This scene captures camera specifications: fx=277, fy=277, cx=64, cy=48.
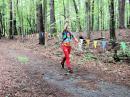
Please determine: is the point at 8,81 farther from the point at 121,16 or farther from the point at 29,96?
the point at 121,16

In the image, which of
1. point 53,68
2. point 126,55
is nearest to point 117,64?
point 126,55

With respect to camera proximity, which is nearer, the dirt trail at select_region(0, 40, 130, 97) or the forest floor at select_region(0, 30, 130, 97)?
the dirt trail at select_region(0, 40, 130, 97)

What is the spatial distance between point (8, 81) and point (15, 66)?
3518 mm

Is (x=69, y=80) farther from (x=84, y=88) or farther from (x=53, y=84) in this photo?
(x=84, y=88)

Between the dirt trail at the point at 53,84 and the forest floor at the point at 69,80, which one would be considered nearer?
the dirt trail at the point at 53,84

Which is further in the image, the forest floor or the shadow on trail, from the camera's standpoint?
the forest floor

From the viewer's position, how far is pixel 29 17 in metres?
57.3

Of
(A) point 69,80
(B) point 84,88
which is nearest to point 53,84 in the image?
(A) point 69,80

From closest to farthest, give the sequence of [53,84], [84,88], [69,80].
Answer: [84,88] < [53,84] < [69,80]

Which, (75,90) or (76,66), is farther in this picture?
(76,66)

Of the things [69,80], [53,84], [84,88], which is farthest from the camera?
[69,80]

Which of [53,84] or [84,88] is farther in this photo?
[53,84]

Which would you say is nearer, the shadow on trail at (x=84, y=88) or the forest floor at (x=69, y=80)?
the shadow on trail at (x=84, y=88)

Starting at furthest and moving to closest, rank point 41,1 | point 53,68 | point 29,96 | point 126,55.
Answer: point 41,1 < point 126,55 < point 53,68 < point 29,96
